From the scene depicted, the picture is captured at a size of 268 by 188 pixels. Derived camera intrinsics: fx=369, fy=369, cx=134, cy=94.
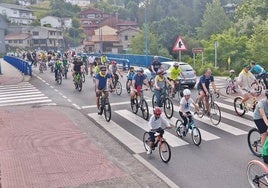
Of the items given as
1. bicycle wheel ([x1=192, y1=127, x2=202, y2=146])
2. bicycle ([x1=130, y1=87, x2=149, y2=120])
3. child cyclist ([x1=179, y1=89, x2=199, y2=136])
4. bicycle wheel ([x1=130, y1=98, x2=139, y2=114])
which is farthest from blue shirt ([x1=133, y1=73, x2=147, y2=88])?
bicycle wheel ([x1=192, y1=127, x2=202, y2=146])

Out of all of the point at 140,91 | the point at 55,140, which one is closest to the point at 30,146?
the point at 55,140

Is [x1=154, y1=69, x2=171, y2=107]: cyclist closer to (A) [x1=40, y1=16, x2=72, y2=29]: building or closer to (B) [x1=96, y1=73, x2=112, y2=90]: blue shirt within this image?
(B) [x1=96, y1=73, x2=112, y2=90]: blue shirt

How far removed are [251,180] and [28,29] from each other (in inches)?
3932

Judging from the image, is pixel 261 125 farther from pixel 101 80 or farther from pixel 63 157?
pixel 101 80

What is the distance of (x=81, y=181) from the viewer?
826 cm

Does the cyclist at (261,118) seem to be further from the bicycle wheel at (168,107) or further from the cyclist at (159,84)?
the cyclist at (159,84)

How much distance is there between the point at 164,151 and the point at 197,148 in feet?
4.52

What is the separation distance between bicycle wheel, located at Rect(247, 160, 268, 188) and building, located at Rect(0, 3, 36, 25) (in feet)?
378

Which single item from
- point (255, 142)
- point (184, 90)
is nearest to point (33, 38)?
point (184, 90)

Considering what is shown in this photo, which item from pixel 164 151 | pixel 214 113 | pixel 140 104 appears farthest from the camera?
pixel 140 104

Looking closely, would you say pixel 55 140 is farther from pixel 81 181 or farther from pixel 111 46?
pixel 111 46

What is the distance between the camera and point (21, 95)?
2095 centimetres

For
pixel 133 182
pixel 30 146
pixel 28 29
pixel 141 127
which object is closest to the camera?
pixel 133 182

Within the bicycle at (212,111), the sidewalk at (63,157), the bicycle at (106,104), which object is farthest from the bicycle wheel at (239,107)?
the sidewalk at (63,157)
